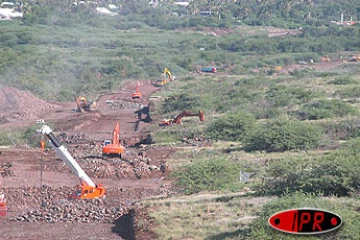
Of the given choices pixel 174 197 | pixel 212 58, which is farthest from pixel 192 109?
pixel 212 58

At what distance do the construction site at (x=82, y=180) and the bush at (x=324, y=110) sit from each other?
25.3 ft

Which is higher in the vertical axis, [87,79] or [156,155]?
[156,155]

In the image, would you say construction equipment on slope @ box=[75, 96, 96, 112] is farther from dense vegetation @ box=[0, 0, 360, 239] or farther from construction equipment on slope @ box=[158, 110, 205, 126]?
construction equipment on slope @ box=[158, 110, 205, 126]

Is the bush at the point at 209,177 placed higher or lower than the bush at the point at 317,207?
lower

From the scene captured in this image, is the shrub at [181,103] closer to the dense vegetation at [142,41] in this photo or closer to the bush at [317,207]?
the dense vegetation at [142,41]

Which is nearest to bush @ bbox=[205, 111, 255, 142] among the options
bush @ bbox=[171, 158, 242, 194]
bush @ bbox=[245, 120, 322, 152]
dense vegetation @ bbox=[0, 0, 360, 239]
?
dense vegetation @ bbox=[0, 0, 360, 239]

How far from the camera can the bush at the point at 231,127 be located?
3994 cm

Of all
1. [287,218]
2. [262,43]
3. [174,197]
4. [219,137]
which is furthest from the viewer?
[262,43]

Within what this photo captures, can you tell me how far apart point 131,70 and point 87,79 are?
5.27m

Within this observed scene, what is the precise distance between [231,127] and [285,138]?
265 inches

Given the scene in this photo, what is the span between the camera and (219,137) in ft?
131

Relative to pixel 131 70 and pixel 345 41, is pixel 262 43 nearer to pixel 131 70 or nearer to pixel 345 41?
pixel 345 41

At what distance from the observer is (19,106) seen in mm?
55312

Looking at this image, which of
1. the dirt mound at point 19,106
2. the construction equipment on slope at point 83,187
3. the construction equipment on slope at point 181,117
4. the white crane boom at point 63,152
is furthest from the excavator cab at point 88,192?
the dirt mound at point 19,106
